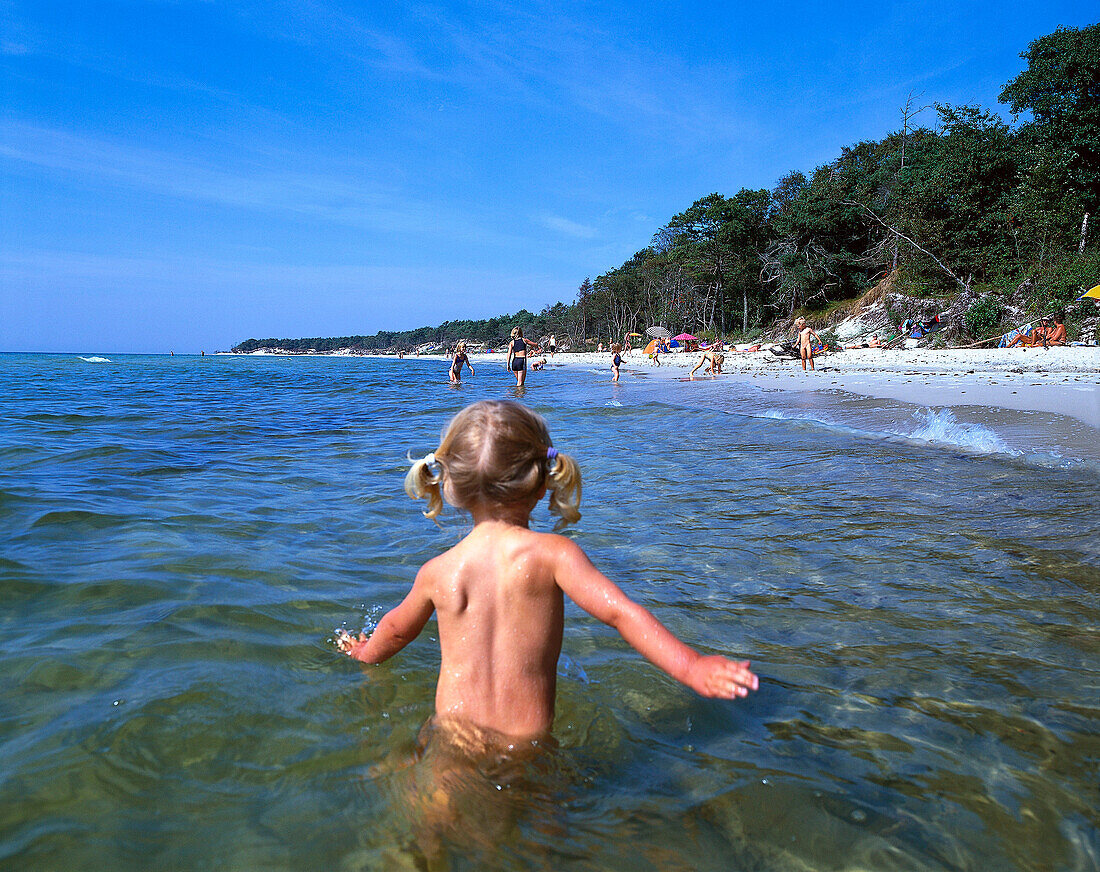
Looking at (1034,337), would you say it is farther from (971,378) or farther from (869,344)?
(971,378)

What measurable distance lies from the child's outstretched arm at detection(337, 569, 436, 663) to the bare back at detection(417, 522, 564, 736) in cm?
9

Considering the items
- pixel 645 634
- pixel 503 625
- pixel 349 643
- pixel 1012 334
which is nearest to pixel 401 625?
pixel 503 625

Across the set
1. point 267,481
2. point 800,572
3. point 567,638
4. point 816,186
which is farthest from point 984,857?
point 816,186

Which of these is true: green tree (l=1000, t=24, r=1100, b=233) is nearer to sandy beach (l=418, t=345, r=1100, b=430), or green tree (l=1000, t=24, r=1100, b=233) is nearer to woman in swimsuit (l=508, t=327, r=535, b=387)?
sandy beach (l=418, t=345, r=1100, b=430)

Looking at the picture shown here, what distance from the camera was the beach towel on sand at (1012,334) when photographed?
21031mm

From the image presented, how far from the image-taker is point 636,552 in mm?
3973

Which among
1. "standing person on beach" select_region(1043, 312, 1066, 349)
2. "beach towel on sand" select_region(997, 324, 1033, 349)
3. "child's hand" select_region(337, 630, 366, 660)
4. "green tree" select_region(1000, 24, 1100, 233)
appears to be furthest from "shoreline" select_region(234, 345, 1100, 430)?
"green tree" select_region(1000, 24, 1100, 233)

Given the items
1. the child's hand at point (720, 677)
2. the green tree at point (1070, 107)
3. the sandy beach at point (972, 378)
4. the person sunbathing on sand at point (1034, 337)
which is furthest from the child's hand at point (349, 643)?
the green tree at point (1070, 107)

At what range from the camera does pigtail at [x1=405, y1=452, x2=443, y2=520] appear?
2.08 m

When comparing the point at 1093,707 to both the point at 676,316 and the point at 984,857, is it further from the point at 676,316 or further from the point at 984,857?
the point at 676,316

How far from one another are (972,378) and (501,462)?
15.2 meters

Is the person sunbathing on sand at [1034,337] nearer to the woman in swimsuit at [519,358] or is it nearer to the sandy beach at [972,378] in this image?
the sandy beach at [972,378]

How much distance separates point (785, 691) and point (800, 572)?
123 cm

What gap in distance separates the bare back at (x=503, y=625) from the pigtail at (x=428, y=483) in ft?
0.75
